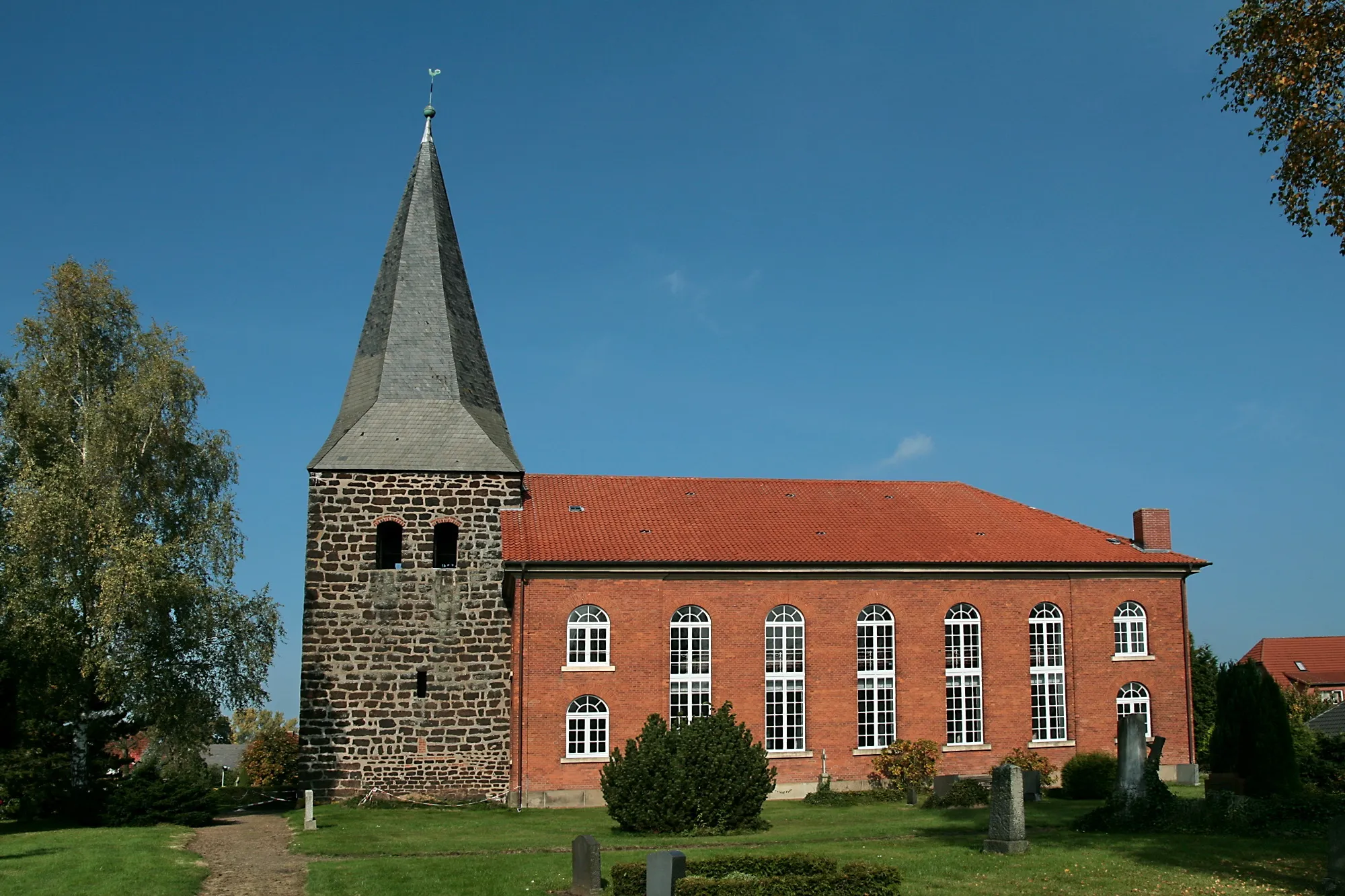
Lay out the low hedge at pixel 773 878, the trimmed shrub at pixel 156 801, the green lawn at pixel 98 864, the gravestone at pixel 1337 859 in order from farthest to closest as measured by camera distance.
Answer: the trimmed shrub at pixel 156 801
the green lawn at pixel 98 864
the low hedge at pixel 773 878
the gravestone at pixel 1337 859

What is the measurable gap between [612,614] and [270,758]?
37.8 meters

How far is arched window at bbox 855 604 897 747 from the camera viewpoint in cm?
3266

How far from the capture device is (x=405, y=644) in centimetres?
3141

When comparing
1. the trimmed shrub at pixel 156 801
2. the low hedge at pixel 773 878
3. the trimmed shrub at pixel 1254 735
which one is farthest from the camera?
the trimmed shrub at pixel 156 801

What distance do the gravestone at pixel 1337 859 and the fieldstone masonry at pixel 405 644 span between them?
21.4 meters

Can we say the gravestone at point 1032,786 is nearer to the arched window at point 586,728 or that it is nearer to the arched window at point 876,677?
the arched window at point 876,677

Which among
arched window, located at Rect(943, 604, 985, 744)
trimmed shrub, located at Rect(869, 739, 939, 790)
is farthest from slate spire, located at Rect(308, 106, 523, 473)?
arched window, located at Rect(943, 604, 985, 744)

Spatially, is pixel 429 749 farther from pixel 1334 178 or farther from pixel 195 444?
pixel 1334 178

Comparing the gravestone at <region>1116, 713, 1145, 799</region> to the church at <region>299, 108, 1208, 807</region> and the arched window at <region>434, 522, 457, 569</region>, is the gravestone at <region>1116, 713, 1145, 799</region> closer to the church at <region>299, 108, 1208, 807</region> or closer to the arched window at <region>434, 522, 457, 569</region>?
the church at <region>299, 108, 1208, 807</region>

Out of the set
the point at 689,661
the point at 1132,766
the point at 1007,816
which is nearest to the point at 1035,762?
the point at 689,661

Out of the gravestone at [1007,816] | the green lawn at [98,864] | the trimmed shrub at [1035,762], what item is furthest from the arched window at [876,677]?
the green lawn at [98,864]

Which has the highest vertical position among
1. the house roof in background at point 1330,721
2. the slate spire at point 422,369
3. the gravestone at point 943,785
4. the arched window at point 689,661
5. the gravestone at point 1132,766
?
the slate spire at point 422,369

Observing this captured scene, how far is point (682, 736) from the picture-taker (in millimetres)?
23094

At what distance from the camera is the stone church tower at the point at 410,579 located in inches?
1212
